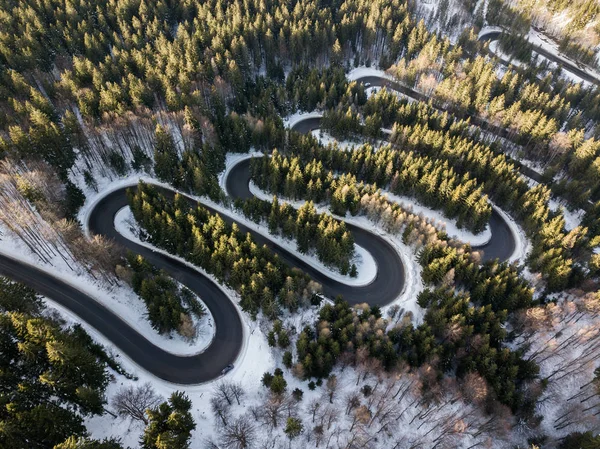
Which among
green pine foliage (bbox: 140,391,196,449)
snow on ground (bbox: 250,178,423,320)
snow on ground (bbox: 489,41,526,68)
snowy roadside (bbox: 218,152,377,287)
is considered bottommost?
snowy roadside (bbox: 218,152,377,287)

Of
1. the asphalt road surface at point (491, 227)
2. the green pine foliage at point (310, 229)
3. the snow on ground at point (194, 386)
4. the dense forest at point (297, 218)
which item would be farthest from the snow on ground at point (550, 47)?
the snow on ground at point (194, 386)

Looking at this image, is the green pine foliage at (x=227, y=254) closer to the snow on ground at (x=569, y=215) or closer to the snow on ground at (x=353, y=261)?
the snow on ground at (x=353, y=261)

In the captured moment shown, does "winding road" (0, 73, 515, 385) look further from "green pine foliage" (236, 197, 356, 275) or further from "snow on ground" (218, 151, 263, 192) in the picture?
"snow on ground" (218, 151, 263, 192)

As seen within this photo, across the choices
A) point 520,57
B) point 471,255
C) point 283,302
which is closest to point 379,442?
point 283,302

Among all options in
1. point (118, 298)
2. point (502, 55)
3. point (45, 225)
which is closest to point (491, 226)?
point (118, 298)

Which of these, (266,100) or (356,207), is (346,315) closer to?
(356,207)

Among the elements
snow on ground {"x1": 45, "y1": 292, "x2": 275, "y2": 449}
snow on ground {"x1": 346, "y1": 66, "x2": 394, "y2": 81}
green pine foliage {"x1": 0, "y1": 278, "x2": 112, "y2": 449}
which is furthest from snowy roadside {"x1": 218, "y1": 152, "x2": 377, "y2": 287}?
snow on ground {"x1": 346, "y1": 66, "x2": 394, "y2": 81}
